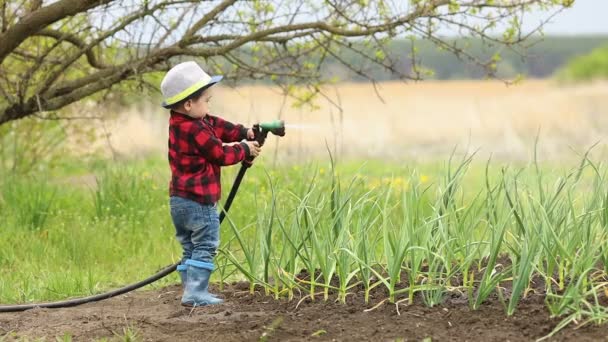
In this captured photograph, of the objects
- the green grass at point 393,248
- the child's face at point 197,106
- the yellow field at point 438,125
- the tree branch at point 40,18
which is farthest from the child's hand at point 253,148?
the yellow field at point 438,125

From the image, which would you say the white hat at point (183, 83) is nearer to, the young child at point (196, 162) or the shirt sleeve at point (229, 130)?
the young child at point (196, 162)

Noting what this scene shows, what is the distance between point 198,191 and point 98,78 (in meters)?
3.00

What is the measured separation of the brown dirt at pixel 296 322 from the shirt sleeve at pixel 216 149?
28.1 inches

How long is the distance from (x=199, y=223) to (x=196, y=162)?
0.31 meters

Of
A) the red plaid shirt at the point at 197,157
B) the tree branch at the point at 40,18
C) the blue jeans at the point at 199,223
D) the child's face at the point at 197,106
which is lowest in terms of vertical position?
the blue jeans at the point at 199,223

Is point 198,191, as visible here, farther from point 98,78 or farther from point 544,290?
point 98,78

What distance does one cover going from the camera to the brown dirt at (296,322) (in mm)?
3957

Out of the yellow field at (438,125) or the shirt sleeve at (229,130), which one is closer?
the shirt sleeve at (229,130)

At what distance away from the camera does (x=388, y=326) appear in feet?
13.4

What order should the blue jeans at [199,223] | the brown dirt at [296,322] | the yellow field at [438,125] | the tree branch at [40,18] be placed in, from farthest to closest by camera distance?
1. the yellow field at [438,125]
2. the tree branch at [40,18]
3. the blue jeans at [199,223]
4. the brown dirt at [296,322]

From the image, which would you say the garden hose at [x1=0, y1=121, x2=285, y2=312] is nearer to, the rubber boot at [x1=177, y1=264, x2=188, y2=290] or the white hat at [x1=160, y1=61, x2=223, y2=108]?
the rubber boot at [x1=177, y1=264, x2=188, y2=290]

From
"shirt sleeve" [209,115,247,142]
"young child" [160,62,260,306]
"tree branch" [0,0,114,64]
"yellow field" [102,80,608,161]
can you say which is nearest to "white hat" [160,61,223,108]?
"young child" [160,62,260,306]

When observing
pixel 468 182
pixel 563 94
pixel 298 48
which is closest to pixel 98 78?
pixel 298 48

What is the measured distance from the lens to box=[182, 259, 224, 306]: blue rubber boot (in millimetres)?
4879
